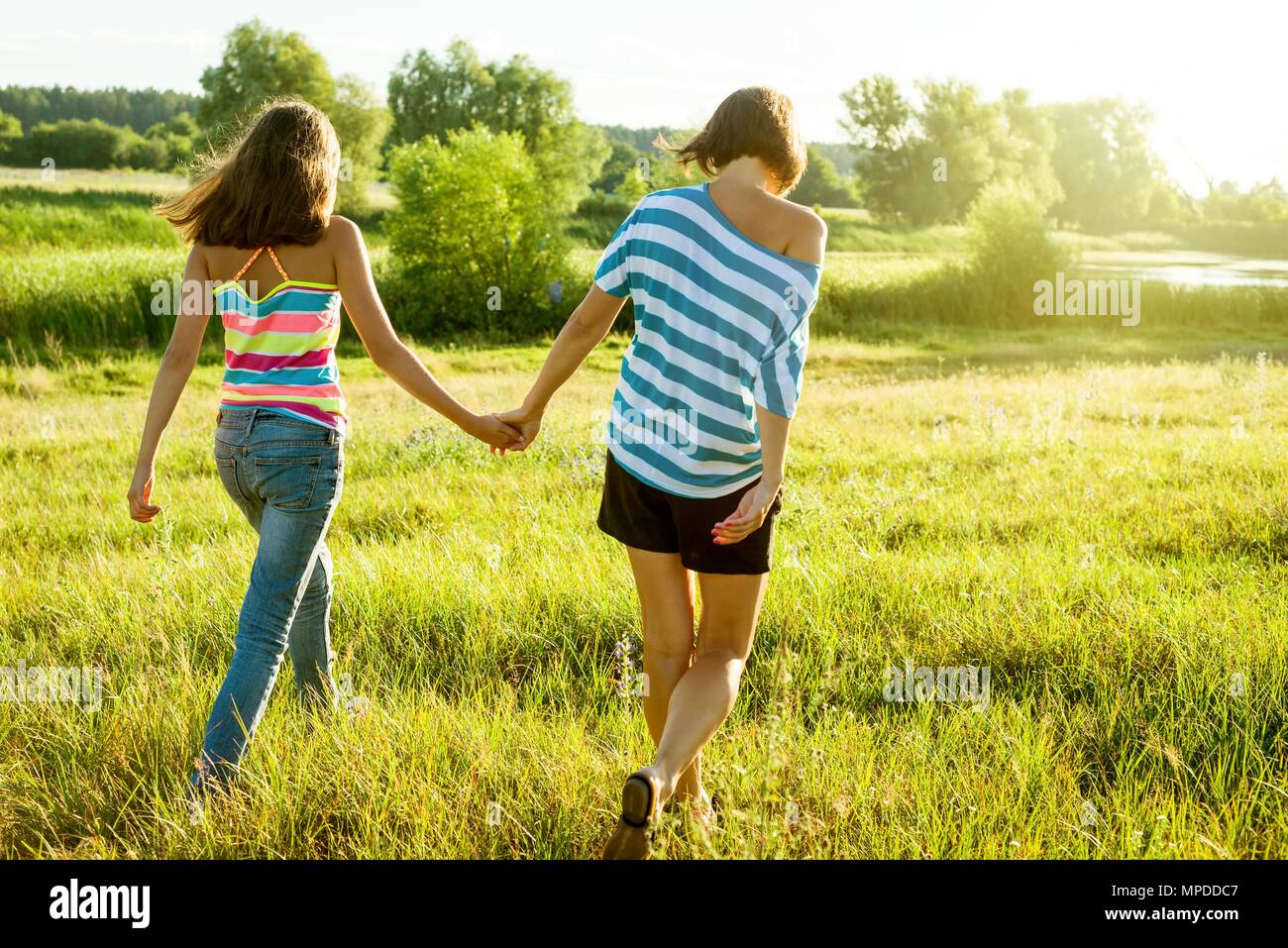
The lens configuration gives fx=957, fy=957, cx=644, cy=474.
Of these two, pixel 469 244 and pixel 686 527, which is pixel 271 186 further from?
pixel 469 244

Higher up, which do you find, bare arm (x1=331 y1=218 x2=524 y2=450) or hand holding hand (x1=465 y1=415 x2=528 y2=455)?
bare arm (x1=331 y1=218 x2=524 y2=450)

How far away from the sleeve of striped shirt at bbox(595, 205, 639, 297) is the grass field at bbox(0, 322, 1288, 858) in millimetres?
1201

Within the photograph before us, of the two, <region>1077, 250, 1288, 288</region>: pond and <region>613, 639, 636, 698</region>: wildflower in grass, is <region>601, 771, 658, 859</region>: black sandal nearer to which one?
<region>613, 639, 636, 698</region>: wildflower in grass

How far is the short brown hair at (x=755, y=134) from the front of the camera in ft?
8.84

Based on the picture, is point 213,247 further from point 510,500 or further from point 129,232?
point 129,232

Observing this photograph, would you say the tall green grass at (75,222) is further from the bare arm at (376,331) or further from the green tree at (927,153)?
the green tree at (927,153)

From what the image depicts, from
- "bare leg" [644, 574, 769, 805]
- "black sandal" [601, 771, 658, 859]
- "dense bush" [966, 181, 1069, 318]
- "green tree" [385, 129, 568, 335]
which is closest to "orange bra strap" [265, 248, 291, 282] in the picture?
"bare leg" [644, 574, 769, 805]

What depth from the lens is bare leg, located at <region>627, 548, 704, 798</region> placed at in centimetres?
287

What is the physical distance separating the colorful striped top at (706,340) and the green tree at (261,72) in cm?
5210

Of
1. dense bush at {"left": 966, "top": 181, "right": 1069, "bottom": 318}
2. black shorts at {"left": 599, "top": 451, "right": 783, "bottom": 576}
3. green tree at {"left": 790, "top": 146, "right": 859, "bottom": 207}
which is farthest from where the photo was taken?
green tree at {"left": 790, "top": 146, "right": 859, "bottom": 207}

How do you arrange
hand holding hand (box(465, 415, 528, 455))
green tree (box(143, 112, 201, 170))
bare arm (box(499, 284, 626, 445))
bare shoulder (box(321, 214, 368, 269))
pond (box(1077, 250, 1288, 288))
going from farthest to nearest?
1. green tree (box(143, 112, 201, 170))
2. pond (box(1077, 250, 1288, 288))
3. hand holding hand (box(465, 415, 528, 455))
4. bare shoulder (box(321, 214, 368, 269))
5. bare arm (box(499, 284, 626, 445))

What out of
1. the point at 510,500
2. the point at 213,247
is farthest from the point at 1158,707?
the point at 510,500

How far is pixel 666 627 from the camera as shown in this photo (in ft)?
9.50

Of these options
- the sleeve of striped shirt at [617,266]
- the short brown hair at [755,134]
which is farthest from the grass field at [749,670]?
the short brown hair at [755,134]
